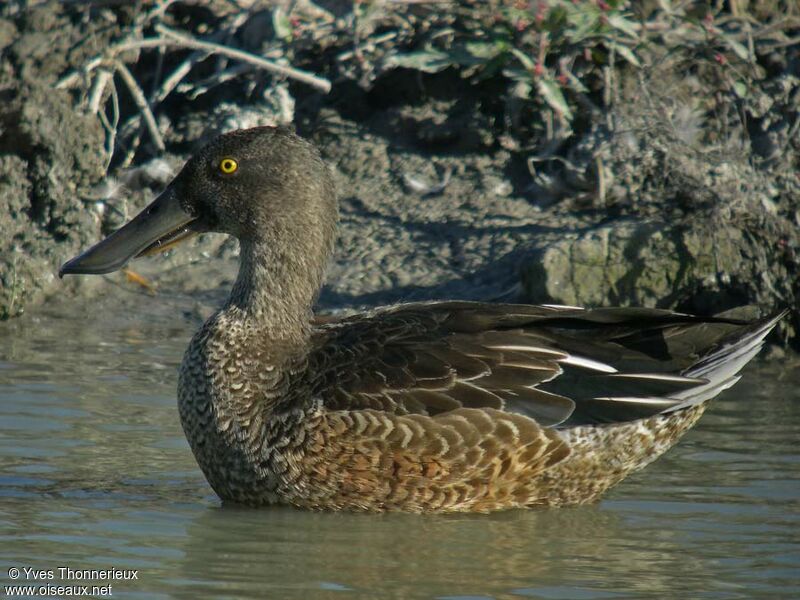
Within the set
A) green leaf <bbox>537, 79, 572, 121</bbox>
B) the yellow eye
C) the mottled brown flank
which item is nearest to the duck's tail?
the mottled brown flank

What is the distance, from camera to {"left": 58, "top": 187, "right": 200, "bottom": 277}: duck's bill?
6.74m

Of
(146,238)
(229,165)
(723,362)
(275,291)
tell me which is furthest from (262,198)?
(723,362)

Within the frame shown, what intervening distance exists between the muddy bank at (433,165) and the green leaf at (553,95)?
0.75ft

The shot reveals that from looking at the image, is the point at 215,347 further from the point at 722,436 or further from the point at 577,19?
the point at 577,19

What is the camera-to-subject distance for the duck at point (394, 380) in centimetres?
595

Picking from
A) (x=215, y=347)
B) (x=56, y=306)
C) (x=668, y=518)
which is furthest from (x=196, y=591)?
(x=56, y=306)

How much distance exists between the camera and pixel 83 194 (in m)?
9.84

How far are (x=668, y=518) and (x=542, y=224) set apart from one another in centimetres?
378

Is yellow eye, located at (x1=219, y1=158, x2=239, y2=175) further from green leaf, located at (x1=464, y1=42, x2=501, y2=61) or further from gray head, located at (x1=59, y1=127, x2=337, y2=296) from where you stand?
green leaf, located at (x1=464, y1=42, x2=501, y2=61)

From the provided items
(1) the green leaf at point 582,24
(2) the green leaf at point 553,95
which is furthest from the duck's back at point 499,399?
(1) the green leaf at point 582,24

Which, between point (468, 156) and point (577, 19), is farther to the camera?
point (468, 156)

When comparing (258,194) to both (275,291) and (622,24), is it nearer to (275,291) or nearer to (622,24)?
(275,291)

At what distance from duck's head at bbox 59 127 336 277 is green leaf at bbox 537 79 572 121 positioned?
2.95 meters

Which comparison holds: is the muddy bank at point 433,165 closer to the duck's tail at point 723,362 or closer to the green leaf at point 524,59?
the green leaf at point 524,59
